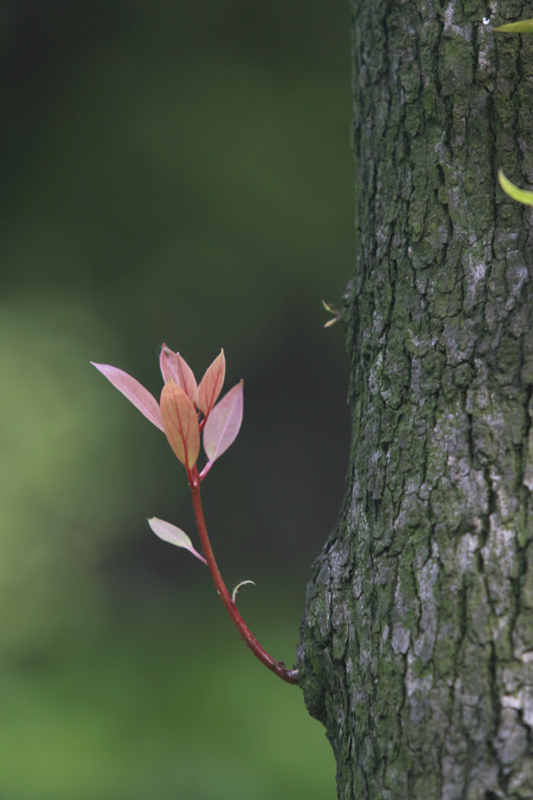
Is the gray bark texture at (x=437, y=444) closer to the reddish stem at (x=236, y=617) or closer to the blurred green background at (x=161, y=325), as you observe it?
the reddish stem at (x=236, y=617)

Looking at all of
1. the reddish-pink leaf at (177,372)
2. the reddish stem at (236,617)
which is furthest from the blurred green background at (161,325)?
the reddish-pink leaf at (177,372)

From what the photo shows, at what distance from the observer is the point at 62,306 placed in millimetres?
2311

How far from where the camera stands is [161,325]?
2.46 metres

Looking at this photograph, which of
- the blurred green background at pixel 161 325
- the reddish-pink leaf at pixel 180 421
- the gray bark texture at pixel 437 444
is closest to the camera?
the gray bark texture at pixel 437 444

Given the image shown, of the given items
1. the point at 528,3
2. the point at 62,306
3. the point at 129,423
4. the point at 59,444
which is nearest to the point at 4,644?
the point at 59,444

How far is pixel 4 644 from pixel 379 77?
205 centimetres

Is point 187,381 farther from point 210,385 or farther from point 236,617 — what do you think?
point 236,617

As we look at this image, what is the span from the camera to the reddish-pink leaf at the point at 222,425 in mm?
564

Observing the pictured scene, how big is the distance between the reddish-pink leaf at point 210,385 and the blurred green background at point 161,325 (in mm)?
1533

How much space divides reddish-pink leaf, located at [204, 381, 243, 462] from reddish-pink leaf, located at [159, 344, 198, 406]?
1.1 inches

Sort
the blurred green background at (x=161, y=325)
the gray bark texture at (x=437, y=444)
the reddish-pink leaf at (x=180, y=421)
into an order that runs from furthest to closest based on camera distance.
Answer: the blurred green background at (x=161, y=325) → the reddish-pink leaf at (x=180, y=421) → the gray bark texture at (x=437, y=444)

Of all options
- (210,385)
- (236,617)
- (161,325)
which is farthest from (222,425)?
(161,325)

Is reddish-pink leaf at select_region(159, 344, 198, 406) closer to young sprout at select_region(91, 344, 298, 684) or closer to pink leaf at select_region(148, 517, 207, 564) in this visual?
young sprout at select_region(91, 344, 298, 684)

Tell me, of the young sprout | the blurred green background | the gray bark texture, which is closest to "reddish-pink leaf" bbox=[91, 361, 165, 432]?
the young sprout
